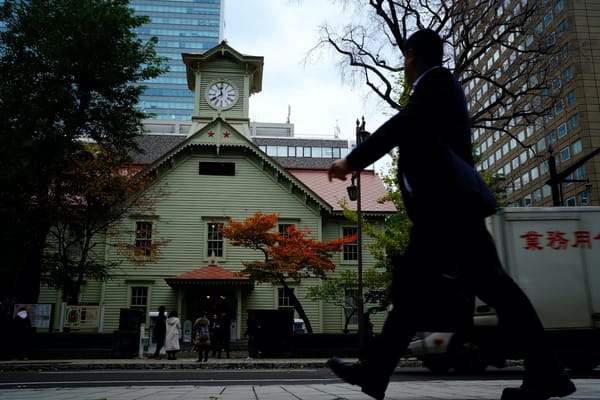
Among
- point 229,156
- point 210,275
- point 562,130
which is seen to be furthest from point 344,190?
point 562,130

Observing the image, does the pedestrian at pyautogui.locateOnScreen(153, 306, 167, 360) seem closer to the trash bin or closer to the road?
the trash bin

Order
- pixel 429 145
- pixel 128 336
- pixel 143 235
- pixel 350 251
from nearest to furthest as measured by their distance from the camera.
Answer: pixel 429 145 → pixel 128 336 → pixel 143 235 → pixel 350 251

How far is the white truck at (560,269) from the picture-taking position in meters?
10.4

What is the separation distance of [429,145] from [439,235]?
0.46m

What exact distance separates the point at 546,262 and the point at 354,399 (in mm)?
7952

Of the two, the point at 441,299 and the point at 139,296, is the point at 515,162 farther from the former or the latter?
the point at 441,299

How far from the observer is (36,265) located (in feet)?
70.1

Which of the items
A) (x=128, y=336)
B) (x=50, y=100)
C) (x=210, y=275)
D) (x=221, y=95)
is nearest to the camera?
(x=128, y=336)

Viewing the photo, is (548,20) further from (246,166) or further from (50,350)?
(50,350)

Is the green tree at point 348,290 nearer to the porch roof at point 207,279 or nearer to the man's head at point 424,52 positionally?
the porch roof at point 207,279

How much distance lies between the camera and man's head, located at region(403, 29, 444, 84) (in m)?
2.84

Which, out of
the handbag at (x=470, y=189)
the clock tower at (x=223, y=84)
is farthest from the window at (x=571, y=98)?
the handbag at (x=470, y=189)

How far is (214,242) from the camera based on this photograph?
90.3ft

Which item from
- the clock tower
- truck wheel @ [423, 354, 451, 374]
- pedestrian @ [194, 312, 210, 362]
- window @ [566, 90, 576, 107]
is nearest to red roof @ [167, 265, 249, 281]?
pedestrian @ [194, 312, 210, 362]
